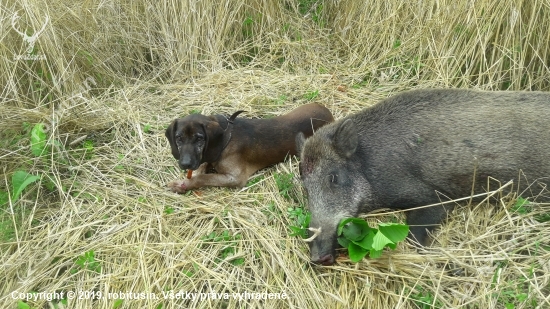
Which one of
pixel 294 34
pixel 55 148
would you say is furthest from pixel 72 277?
pixel 294 34

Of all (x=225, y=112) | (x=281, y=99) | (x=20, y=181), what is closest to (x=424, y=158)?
(x=281, y=99)

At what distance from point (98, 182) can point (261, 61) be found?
2981 millimetres

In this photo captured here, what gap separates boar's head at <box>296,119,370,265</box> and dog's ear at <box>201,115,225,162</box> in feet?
3.06

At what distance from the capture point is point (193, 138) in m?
4.59

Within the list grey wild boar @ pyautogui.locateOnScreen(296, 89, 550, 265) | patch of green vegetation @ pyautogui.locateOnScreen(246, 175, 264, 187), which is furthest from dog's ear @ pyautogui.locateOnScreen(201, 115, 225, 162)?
grey wild boar @ pyautogui.locateOnScreen(296, 89, 550, 265)

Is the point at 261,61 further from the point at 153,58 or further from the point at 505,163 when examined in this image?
the point at 505,163

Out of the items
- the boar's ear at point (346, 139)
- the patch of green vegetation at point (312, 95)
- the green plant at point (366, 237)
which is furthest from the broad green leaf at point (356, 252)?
the patch of green vegetation at point (312, 95)

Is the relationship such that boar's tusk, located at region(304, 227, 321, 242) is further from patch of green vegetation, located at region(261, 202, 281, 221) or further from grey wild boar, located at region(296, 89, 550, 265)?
patch of green vegetation, located at region(261, 202, 281, 221)

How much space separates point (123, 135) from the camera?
539cm

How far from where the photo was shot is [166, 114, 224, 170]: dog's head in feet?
14.8

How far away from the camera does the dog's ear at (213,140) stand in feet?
15.3

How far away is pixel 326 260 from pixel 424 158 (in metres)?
1.20

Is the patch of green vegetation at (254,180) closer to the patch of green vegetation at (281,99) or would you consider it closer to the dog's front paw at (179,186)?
the dog's front paw at (179,186)

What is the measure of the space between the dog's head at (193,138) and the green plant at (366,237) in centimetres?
153
